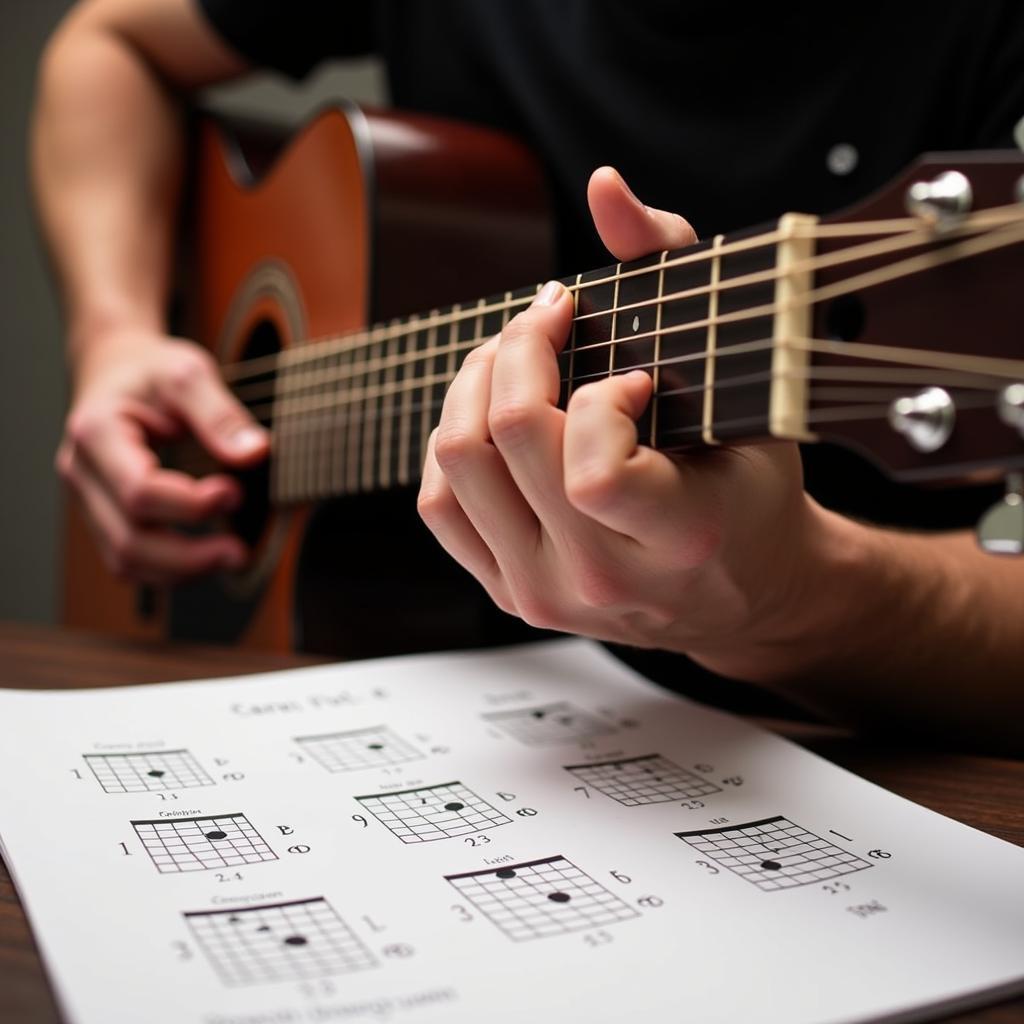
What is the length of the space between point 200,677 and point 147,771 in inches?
8.5

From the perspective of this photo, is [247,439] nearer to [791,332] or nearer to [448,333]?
[448,333]

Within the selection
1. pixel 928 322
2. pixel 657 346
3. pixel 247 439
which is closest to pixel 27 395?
pixel 247 439

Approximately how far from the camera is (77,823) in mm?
453

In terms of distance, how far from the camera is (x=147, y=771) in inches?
20.2

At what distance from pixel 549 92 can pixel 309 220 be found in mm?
239

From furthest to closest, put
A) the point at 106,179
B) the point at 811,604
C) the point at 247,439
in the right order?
the point at 106,179 < the point at 247,439 < the point at 811,604

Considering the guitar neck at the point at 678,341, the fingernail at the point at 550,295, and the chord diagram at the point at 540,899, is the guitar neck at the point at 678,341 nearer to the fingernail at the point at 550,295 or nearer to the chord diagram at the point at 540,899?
the fingernail at the point at 550,295

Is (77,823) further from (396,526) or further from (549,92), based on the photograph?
(549,92)

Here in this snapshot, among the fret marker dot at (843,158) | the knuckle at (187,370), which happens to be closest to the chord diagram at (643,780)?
the fret marker dot at (843,158)

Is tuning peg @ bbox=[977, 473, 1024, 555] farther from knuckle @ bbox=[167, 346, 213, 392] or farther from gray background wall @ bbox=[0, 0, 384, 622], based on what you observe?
gray background wall @ bbox=[0, 0, 384, 622]

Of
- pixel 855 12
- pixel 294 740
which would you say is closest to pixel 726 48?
pixel 855 12

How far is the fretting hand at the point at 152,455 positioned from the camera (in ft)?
3.16

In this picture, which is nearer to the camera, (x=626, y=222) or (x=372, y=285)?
(x=626, y=222)

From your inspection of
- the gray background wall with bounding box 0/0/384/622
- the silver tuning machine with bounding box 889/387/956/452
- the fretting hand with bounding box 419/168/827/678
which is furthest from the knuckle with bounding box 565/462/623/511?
the gray background wall with bounding box 0/0/384/622
